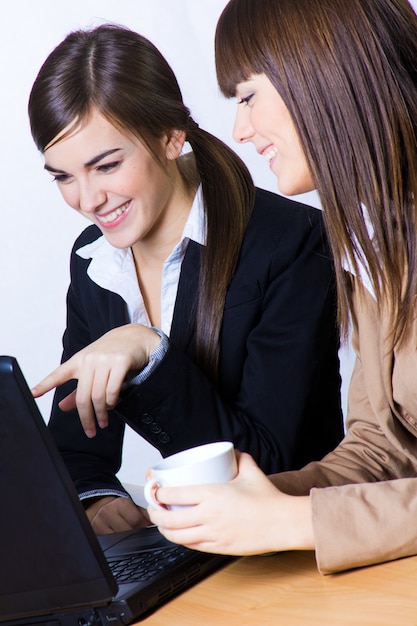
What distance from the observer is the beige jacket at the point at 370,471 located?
2.98 ft

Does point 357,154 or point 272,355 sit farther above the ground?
point 357,154

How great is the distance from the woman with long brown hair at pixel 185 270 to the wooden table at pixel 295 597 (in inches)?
20.4

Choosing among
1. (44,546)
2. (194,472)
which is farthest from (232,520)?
(44,546)

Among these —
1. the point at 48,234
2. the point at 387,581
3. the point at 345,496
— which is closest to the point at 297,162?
the point at 345,496

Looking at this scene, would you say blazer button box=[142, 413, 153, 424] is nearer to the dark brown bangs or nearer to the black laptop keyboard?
the black laptop keyboard

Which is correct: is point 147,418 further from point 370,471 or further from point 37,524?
point 37,524

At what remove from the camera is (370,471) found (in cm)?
122

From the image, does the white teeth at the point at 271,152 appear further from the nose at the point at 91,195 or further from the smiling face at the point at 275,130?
the nose at the point at 91,195

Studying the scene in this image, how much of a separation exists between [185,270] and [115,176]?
0.22 m

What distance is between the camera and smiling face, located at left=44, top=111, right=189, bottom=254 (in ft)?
4.99

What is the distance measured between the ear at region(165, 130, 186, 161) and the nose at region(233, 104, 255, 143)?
A: 0.94ft

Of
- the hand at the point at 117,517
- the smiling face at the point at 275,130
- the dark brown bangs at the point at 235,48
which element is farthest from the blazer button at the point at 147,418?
the dark brown bangs at the point at 235,48

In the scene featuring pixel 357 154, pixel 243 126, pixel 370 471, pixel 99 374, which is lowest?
pixel 370 471

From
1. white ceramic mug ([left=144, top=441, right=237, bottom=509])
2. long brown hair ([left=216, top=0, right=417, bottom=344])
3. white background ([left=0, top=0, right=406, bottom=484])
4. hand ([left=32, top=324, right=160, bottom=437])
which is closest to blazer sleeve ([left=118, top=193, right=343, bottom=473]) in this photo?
hand ([left=32, top=324, right=160, bottom=437])
